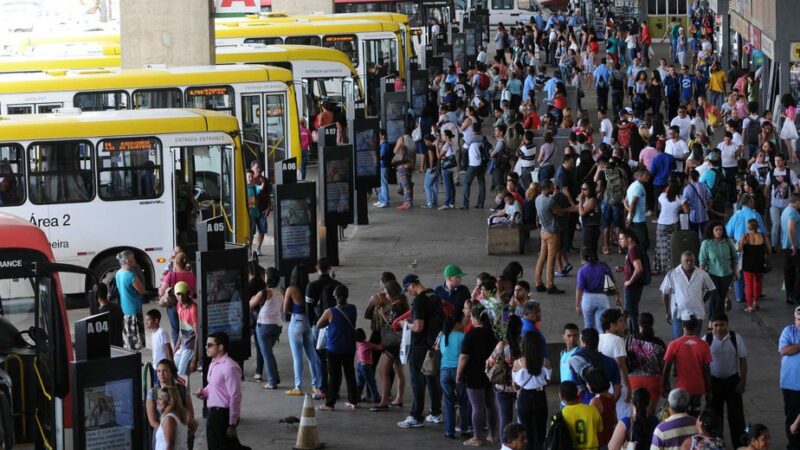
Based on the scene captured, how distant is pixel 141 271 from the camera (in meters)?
A: 23.1

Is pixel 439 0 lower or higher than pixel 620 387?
higher

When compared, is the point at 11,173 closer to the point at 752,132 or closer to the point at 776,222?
the point at 776,222

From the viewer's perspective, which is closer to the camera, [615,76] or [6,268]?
[6,268]

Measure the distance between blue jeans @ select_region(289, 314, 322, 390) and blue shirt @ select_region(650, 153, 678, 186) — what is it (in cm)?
1029

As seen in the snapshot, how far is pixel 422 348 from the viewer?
56.1ft

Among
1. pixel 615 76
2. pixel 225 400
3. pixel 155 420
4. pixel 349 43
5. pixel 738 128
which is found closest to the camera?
pixel 155 420

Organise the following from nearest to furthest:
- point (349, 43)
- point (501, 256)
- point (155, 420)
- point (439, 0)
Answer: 1. point (155, 420)
2. point (501, 256)
3. point (349, 43)
4. point (439, 0)

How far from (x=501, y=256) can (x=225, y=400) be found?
12.0 meters

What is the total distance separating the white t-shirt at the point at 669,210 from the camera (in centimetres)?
2348

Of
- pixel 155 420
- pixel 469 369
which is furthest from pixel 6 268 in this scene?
pixel 469 369

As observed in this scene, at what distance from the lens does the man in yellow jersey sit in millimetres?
13414

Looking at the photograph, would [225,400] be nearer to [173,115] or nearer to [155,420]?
[155,420]

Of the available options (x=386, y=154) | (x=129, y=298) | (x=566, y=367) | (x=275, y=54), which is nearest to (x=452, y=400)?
(x=566, y=367)

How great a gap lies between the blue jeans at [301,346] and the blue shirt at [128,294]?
9.15 ft
